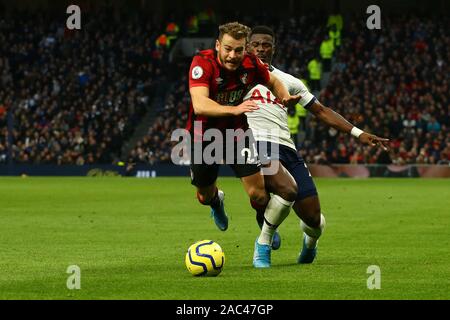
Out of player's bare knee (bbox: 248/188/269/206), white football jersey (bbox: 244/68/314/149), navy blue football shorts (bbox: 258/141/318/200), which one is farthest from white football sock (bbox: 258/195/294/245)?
white football jersey (bbox: 244/68/314/149)

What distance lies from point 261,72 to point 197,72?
78 cm

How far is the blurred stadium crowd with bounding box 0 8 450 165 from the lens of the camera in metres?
37.9

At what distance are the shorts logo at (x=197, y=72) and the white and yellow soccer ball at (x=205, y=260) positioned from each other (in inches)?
65.9

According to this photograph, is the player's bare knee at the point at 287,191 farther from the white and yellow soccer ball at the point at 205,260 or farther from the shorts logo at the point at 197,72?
the shorts logo at the point at 197,72

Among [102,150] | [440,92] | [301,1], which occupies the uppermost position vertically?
[301,1]

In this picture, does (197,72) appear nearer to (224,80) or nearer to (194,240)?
(224,80)

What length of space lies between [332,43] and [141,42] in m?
8.95

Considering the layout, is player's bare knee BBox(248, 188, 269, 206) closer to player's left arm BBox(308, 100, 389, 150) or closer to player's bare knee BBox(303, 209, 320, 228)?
player's bare knee BBox(303, 209, 320, 228)

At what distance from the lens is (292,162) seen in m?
11.5

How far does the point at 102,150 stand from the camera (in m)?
40.5

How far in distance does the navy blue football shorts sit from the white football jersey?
0.08 meters

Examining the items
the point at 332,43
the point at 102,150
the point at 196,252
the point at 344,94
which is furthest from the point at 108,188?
→ the point at 196,252

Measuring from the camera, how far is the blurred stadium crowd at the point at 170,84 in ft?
124

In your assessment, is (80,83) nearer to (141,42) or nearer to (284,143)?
(141,42)
